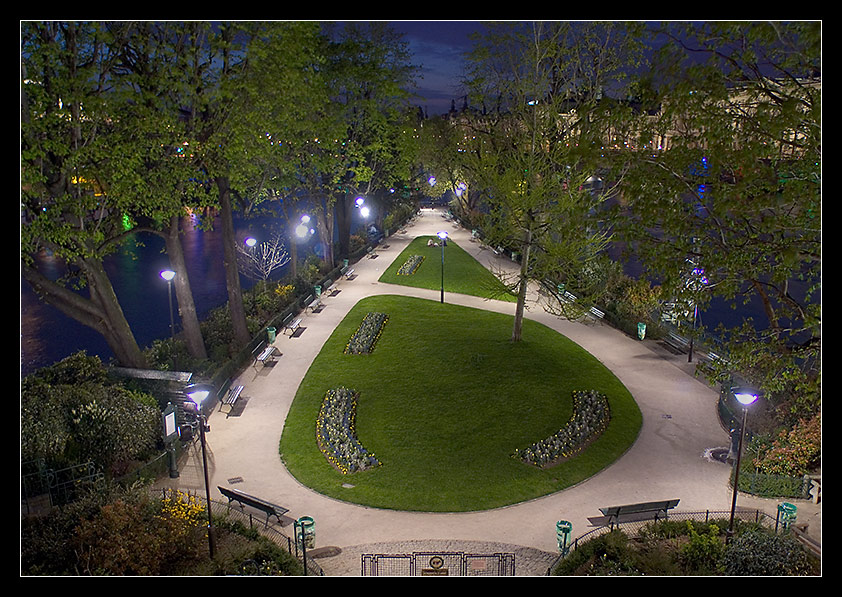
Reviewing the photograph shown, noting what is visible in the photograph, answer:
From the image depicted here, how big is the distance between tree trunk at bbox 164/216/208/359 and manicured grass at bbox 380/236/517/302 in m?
14.9

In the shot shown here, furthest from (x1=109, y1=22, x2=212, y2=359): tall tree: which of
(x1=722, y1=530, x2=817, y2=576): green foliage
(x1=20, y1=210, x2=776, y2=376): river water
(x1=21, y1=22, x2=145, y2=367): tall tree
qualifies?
(x1=722, y1=530, x2=817, y2=576): green foliage

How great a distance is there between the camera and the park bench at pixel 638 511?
1315 cm

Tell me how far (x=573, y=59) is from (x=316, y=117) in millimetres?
14553

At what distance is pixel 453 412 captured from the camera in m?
19.0

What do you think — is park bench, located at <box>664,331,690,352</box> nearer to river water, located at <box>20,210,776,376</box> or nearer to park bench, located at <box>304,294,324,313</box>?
river water, located at <box>20,210,776,376</box>

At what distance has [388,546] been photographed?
12.5 metres

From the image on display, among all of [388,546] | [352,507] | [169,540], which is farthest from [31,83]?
[388,546]

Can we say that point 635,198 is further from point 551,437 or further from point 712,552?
point 551,437

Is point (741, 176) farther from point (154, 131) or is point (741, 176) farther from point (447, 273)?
point (447, 273)

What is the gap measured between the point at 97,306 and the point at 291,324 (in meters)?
10.1

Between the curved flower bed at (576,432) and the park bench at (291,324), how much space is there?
498 inches

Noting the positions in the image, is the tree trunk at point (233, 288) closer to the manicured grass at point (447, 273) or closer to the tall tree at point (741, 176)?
the manicured grass at point (447, 273)

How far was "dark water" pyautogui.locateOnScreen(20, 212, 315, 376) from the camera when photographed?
106 ft

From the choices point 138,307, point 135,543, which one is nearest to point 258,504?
point 135,543
